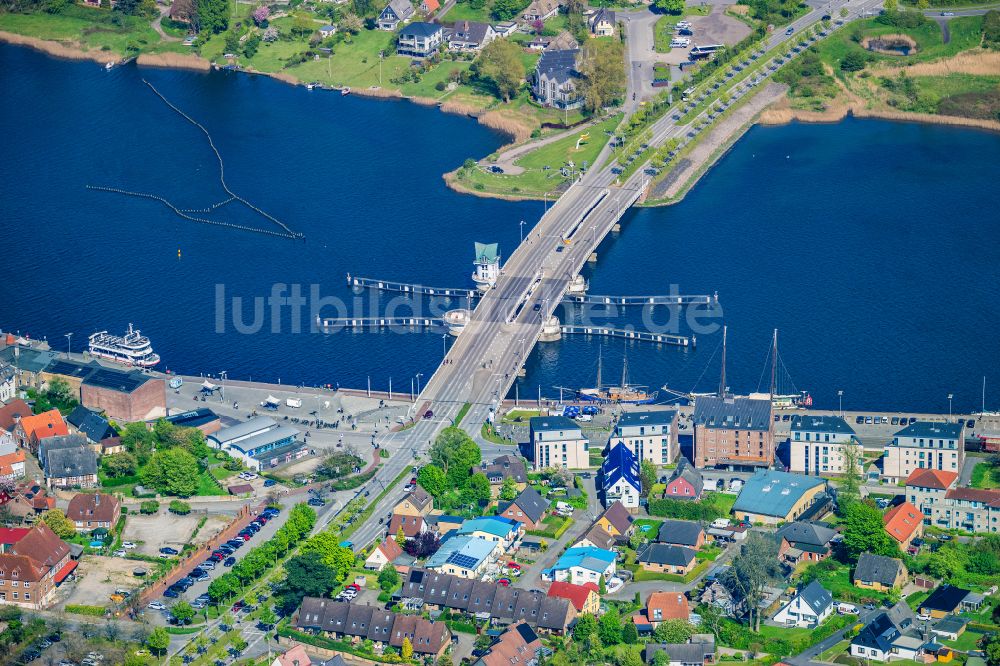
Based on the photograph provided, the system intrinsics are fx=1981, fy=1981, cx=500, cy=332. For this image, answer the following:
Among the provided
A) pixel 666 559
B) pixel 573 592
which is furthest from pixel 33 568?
pixel 666 559

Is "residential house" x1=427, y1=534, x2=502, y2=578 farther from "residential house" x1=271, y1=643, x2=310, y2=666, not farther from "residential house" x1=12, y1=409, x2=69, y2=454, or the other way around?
"residential house" x1=12, y1=409, x2=69, y2=454

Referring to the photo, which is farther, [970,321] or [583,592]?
[970,321]

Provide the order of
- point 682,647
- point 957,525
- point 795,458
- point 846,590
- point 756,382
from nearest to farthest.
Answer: point 682,647
point 846,590
point 957,525
point 795,458
point 756,382

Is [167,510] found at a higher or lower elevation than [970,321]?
lower

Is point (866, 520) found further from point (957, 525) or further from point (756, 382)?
point (756, 382)

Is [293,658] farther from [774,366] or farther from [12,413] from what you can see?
[774,366]

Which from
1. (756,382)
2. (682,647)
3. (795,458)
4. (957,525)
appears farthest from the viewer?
(756,382)

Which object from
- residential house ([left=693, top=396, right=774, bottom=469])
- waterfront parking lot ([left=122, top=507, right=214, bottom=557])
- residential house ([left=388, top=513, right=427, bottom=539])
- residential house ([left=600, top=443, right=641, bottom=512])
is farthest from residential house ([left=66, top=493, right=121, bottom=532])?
residential house ([left=693, top=396, right=774, bottom=469])

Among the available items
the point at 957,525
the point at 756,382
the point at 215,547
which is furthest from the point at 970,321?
the point at 215,547
